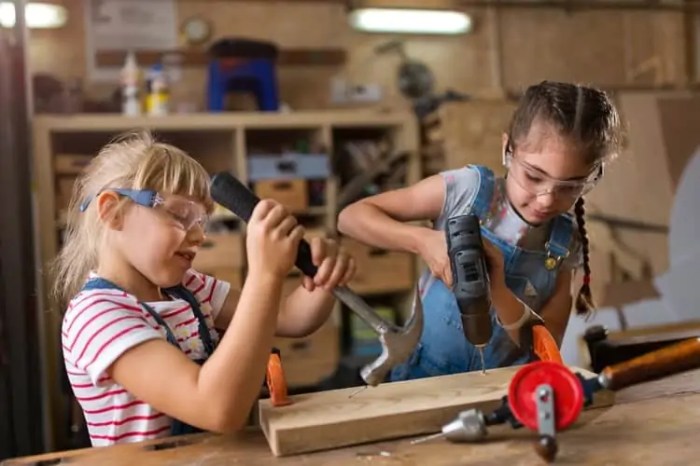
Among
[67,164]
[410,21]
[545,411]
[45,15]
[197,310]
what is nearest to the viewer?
[545,411]

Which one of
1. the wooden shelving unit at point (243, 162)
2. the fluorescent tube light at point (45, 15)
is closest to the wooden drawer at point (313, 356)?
the wooden shelving unit at point (243, 162)

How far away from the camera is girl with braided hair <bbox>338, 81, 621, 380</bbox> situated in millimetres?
1043

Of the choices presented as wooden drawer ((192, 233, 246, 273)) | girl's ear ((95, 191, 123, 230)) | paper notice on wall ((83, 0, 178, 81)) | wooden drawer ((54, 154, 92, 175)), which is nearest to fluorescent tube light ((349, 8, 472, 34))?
paper notice on wall ((83, 0, 178, 81))

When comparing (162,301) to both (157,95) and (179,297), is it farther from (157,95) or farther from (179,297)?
(157,95)

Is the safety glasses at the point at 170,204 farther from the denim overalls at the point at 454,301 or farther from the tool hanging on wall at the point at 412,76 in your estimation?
the tool hanging on wall at the point at 412,76

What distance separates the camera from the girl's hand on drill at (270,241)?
0.75 m

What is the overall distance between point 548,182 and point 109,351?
634 mm

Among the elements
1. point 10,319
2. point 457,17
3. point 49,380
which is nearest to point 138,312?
point 10,319

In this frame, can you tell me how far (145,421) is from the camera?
866mm

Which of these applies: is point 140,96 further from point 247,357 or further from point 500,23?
point 247,357

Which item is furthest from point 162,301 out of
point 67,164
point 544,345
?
point 67,164

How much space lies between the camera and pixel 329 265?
0.79m

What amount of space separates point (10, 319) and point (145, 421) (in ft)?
5.55

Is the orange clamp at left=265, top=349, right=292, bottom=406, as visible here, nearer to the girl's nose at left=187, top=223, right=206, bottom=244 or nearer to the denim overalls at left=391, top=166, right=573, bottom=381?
the girl's nose at left=187, top=223, right=206, bottom=244
